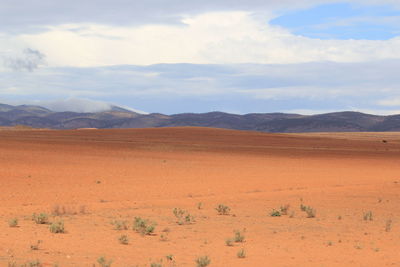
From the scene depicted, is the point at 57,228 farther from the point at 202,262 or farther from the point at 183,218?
the point at 202,262

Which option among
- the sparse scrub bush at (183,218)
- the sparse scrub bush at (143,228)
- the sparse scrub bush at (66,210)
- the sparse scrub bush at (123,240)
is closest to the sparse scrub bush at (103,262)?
the sparse scrub bush at (123,240)

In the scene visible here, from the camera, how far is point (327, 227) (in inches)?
634

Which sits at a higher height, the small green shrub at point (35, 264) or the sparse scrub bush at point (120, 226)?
the small green shrub at point (35, 264)

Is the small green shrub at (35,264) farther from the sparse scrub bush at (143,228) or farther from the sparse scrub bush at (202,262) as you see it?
the sparse scrub bush at (143,228)

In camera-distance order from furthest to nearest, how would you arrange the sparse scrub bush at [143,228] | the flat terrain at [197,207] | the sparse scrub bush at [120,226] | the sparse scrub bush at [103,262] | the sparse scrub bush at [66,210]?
1. the sparse scrub bush at [66,210]
2. the sparse scrub bush at [120,226]
3. the sparse scrub bush at [143,228]
4. the flat terrain at [197,207]
5. the sparse scrub bush at [103,262]

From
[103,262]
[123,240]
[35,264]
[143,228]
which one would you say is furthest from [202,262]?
[143,228]

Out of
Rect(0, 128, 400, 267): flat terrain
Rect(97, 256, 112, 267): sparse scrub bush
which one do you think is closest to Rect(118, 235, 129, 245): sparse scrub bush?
Rect(0, 128, 400, 267): flat terrain

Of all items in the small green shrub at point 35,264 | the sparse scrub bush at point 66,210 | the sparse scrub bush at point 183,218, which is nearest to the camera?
the small green shrub at point 35,264

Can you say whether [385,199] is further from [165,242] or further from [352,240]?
[165,242]

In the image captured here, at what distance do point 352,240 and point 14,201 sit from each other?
11.9 metres

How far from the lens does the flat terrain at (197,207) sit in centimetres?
1203

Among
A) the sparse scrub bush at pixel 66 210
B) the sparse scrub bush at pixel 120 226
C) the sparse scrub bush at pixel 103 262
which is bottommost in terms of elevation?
the sparse scrub bush at pixel 66 210

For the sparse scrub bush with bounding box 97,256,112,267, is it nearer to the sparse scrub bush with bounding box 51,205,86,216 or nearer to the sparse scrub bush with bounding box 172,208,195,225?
the sparse scrub bush with bounding box 172,208,195,225

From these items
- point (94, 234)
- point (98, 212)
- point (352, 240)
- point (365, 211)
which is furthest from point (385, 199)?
point (94, 234)
